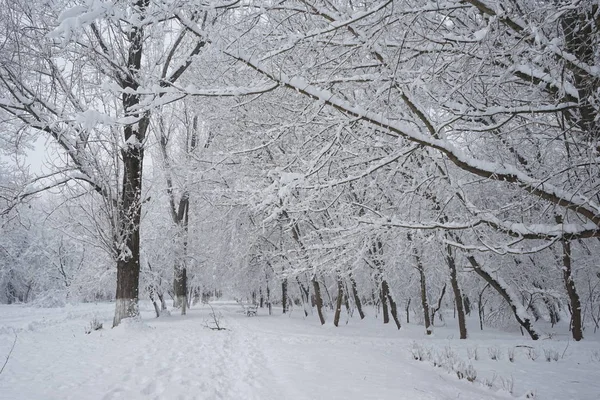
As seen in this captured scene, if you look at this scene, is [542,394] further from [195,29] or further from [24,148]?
[24,148]

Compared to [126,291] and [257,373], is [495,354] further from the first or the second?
[126,291]

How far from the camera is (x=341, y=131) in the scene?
351 cm

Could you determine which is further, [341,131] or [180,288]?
[180,288]

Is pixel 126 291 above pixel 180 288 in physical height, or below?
above

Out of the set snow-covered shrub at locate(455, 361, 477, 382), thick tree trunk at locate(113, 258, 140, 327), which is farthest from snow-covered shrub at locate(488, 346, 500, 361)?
thick tree trunk at locate(113, 258, 140, 327)

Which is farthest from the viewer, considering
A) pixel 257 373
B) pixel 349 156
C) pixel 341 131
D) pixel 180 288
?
pixel 180 288

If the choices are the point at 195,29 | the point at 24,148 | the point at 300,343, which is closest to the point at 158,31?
the point at 195,29

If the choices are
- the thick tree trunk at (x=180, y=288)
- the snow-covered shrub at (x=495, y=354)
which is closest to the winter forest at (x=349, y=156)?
the snow-covered shrub at (x=495, y=354)

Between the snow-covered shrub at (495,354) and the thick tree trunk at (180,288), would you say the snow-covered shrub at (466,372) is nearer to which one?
the snow-covered shrub at (495,354)

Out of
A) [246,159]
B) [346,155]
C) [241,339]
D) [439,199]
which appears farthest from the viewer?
[246,159]

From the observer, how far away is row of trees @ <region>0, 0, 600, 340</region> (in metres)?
3.05

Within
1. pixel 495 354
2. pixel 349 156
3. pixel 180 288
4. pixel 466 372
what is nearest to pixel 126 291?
A: pixel 349 156

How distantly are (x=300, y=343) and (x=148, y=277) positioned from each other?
1101 cm

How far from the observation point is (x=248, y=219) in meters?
19.7
